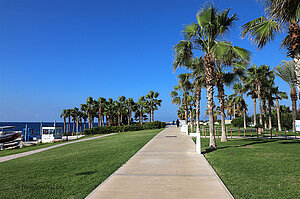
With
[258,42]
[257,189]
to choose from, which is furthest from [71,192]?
[258,42]

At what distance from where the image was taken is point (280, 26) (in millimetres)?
7352

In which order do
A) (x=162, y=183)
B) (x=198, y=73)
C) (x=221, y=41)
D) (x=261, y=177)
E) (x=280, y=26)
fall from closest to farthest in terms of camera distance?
1. (x=162, y=183)
2. (x=261, y=177)
3. (x=280, y=26)
4. (x=221, y=41)
5. (x=198, y=73)

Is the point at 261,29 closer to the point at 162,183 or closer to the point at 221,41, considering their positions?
the point at 221,41

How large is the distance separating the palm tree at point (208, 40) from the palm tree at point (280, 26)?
296 cm

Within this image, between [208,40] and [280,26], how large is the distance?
15.9 ft

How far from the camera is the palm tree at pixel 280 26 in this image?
6.39 metres

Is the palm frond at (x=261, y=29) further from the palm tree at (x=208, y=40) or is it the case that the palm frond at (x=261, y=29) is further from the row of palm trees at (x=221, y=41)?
the palm tree at (x=208, y=40)

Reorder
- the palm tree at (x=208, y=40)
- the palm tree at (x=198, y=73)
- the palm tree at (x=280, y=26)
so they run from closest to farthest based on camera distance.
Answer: the palm tree at (x=280, y=26) → the palm tree at (x=208, y=40) → the palm tree at (x=198, y=73)

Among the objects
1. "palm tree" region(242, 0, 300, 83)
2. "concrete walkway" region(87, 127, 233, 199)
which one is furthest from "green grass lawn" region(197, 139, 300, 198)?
"palm tree" region(242, 0, 300, 83)

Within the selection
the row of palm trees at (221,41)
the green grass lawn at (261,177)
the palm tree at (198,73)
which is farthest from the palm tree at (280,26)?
the palm tree at (198,73)

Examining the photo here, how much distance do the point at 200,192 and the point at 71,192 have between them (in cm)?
304

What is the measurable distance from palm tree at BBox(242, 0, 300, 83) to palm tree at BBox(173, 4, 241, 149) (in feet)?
9.70

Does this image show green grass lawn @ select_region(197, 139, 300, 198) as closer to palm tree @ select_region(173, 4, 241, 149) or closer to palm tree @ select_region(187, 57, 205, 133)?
palm tree @ select_region(173, 4, 241, 149)

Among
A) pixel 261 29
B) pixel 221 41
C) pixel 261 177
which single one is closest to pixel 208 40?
pixel 221 41
